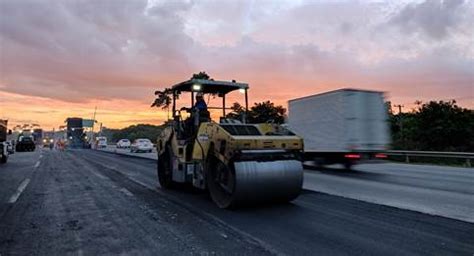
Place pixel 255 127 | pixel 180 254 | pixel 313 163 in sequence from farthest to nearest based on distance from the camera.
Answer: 1. pixel 313 163
2. pixel 255 127
3. pixel 180 254

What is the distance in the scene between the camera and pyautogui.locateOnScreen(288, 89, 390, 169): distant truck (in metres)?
17.0

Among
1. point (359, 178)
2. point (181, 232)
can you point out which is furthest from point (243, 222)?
point (359, 178)

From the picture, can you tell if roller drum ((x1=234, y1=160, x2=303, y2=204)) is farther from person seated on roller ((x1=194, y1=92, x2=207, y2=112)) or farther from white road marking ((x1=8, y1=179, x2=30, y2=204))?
white road marking ((x1=8, y1=179, x2=30, y2=204))

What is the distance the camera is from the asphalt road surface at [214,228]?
5.87 m

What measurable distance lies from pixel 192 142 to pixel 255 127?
5.77ft

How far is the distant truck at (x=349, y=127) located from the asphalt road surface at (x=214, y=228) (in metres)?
6.99

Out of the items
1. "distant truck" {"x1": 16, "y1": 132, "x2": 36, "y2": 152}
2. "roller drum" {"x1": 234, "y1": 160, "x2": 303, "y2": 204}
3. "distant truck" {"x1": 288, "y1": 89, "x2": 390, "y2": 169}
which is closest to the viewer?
"roller drum" {"x1": 234, "y1": 160, "x2": 303, "y2": 204}

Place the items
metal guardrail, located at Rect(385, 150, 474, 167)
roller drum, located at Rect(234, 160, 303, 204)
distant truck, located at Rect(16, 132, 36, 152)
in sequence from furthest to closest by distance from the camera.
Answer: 1. distant truck, located at Rect(16, 132, 36, 152)
2. metal guardrail, located at Rect(385, 150, 474, 167)
3. roller drum, located at Rect(234, 160, 303, 204)

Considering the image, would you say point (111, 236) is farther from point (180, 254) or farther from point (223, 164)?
point (223, 164)

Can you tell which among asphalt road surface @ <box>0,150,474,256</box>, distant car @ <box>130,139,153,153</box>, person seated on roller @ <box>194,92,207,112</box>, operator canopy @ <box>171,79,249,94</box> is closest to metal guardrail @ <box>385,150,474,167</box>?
operator canopy @ <box>171,79,249,94</box>

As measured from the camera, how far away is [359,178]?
14.7 m

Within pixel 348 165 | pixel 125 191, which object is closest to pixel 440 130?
pixel 348 165

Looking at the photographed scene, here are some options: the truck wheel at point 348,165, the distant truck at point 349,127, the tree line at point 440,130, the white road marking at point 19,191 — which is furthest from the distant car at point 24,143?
the truck wheel at point 348,165

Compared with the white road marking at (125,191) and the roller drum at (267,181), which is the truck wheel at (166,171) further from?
the roller drum at (267,181)
